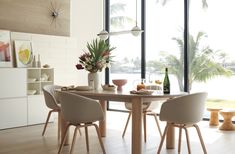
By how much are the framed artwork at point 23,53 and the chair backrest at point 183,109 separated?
3.28 metres

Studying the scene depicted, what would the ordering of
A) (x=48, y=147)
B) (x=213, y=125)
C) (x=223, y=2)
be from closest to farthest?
(x=48, y=147) < (x=213, y=125) < (x=223, y=2)

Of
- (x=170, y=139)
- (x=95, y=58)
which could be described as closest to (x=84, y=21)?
(x=95, y=58)

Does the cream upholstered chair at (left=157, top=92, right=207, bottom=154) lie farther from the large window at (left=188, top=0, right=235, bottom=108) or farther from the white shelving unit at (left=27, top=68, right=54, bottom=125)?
the white shelving unit at (left=27, top=68, right=54, bottom=125)

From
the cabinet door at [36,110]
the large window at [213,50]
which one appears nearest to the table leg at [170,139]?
the large window at [213,50]

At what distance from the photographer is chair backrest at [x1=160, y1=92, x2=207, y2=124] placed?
3.51 meters

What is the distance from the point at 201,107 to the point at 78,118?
138 cm

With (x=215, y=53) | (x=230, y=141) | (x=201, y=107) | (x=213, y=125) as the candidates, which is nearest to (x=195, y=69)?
(x=215, y=53)

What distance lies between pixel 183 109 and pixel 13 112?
3300 mm

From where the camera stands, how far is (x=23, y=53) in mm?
5980

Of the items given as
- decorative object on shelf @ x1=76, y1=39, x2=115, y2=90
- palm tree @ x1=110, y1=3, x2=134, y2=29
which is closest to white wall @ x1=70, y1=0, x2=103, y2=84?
palm tree @ x1=110, y1=3, x2=134, y2=29

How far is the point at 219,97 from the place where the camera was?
6.37m

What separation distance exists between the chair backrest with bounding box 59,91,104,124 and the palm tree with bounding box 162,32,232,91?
11.4 ft

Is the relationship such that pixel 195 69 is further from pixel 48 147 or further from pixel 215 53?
pixel 48 147

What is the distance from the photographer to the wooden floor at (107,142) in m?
4.09
